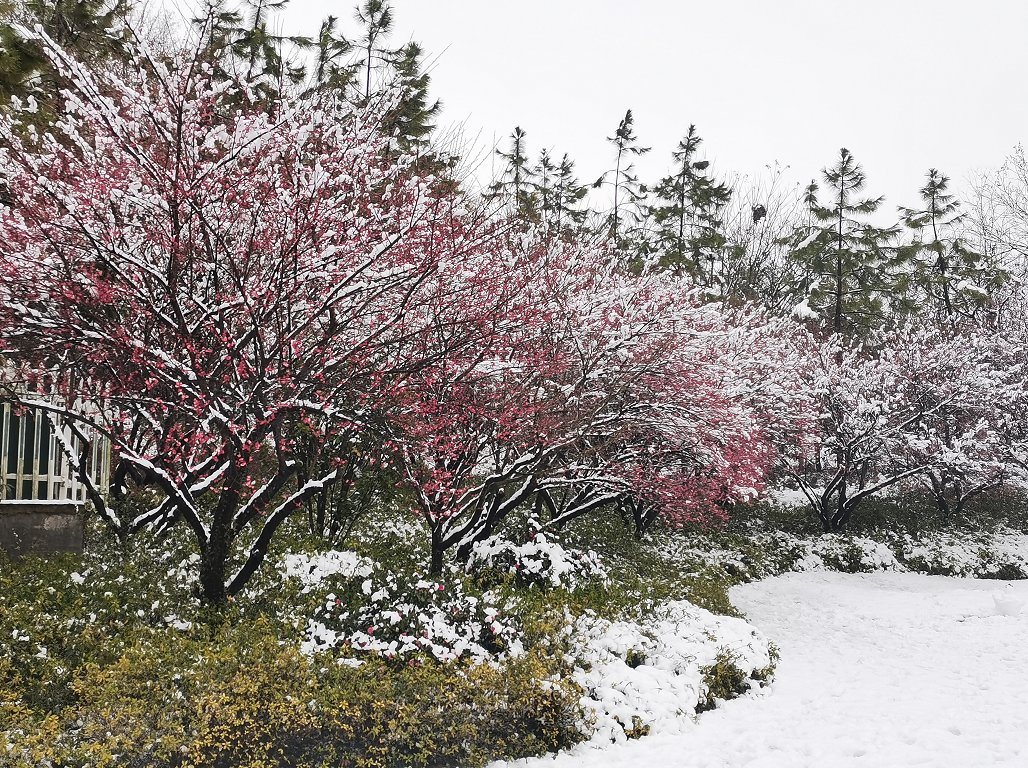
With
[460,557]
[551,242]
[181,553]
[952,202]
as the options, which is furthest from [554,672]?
[952,202]

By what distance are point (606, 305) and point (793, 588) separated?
8.05 m

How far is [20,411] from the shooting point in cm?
596

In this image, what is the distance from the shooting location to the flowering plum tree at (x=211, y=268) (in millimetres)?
5613

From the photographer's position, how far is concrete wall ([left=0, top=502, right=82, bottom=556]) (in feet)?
23.2

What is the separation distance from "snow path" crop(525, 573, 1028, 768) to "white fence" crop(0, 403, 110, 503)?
5.76 metres

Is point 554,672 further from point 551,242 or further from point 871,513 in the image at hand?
point 871,513

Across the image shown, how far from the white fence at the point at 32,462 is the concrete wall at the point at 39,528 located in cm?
11

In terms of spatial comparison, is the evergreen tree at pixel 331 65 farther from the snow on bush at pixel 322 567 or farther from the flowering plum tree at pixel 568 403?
the snow on bush at pixel 322 567

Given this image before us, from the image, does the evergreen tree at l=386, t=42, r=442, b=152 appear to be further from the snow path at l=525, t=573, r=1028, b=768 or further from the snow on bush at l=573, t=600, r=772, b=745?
the snow path at l=525, t=573, r=1028, b=768

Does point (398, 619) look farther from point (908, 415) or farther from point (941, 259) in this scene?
point (941, 259)

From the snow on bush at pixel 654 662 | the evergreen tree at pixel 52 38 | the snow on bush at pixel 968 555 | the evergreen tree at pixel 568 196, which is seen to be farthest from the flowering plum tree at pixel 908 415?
the evergreen tree at pixel 52 38

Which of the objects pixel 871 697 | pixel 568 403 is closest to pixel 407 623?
pixel 568 403

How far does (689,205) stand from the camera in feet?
85.8

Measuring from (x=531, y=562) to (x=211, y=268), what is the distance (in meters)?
5.21
